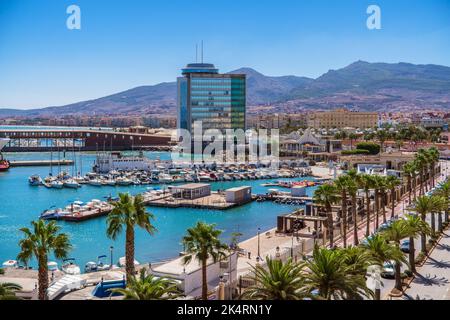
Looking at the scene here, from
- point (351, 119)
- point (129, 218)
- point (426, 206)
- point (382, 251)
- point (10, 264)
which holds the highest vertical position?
point (351, 119)

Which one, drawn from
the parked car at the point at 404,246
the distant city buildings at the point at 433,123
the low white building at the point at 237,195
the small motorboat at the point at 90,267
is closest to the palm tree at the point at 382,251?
the parked car at the point at 404,246

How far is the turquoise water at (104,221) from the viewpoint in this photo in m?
24.9

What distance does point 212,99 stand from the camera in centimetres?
8625

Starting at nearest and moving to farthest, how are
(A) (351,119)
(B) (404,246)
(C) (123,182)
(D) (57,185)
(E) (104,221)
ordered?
(B) (404,246) < (E) (104,221) < (D) (57,185) < (C) (123,182) < (A) (351,119)

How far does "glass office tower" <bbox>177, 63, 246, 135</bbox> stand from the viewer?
85938 millimetres

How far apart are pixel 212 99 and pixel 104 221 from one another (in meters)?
55.8

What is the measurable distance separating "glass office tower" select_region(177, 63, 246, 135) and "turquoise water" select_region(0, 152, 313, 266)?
34.9 m

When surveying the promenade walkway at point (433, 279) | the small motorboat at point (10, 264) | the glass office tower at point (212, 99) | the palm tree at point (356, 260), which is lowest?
the small motorboat at point (10, 264)

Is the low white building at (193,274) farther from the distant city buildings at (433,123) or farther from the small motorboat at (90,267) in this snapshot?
the distant city buildings at (433,123)

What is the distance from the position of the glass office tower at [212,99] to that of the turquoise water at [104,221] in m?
34.9

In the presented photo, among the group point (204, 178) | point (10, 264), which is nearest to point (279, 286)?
point (10, 264)

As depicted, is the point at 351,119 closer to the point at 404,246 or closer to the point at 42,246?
the point at 404,246
